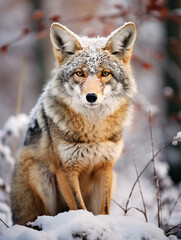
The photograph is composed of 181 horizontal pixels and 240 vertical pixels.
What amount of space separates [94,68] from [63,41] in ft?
2.07

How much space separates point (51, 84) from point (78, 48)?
2.06 ft

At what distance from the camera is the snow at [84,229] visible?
245 centimetres

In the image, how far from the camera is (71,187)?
3680mm

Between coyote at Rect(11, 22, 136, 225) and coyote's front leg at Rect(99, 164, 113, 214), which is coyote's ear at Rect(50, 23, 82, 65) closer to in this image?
coyote at Rect(11, 22, 136, 225)

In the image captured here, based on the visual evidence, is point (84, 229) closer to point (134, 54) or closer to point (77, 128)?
point (77, 128)

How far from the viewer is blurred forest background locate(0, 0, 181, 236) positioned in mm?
6039

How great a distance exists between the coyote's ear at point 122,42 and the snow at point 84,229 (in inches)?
84.1

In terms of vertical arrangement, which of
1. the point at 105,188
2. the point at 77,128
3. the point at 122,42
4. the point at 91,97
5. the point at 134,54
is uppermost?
the point at 134,54

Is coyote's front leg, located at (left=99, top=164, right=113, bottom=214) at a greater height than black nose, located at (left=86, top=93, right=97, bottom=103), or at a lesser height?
lesser

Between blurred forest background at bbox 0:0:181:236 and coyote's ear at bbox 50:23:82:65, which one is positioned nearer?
coyote's ear at bbox 50:23:82:65

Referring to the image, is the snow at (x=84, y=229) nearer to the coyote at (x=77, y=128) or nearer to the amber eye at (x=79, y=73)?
the coyote at (x=77, y=128)

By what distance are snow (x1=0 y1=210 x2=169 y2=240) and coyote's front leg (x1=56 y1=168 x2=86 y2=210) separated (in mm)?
857

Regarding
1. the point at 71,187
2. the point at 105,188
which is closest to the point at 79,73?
the point at 71,187

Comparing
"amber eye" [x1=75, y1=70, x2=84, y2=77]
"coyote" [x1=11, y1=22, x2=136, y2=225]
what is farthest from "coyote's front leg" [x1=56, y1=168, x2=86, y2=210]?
"amber eye" [x1=75, y1=70, x2=84, y2=77]
